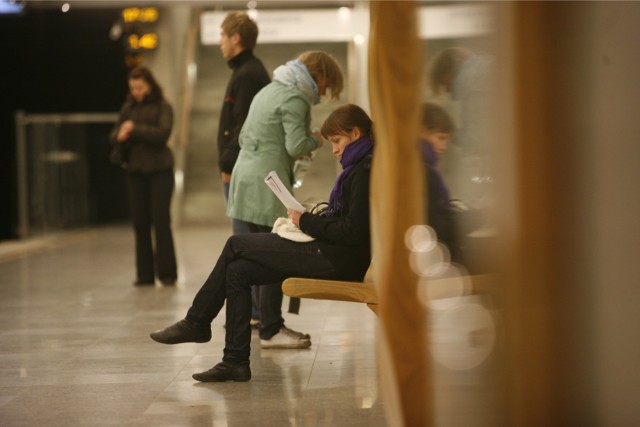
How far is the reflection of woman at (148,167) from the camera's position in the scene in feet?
30.4

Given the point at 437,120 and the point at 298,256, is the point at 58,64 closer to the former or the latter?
the point at 298,256

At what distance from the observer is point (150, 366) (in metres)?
5.76

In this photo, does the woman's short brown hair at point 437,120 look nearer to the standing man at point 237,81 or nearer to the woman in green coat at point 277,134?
the woman in green coat at point 277,134

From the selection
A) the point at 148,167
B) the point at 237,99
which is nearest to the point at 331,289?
the point at 237,99

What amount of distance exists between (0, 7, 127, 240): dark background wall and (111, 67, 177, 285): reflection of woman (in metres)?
8.40

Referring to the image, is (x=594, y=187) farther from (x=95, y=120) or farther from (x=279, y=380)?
(x=95, y=120)

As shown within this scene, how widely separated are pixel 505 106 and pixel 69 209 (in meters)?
14.2

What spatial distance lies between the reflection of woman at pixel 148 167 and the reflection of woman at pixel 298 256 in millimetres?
4023

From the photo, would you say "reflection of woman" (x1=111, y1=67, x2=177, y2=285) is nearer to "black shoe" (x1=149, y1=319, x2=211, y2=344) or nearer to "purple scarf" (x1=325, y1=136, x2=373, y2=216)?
"black shoe" (x1=149, y1=319, x2=211, y2=344)

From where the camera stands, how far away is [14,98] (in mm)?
19094

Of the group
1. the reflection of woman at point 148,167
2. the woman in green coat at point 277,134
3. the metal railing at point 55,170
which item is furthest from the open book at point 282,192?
the metal railing at point 55,170

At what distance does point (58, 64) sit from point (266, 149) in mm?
16591

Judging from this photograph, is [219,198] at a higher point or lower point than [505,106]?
lower

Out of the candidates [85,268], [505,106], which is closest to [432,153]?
[505,106]
